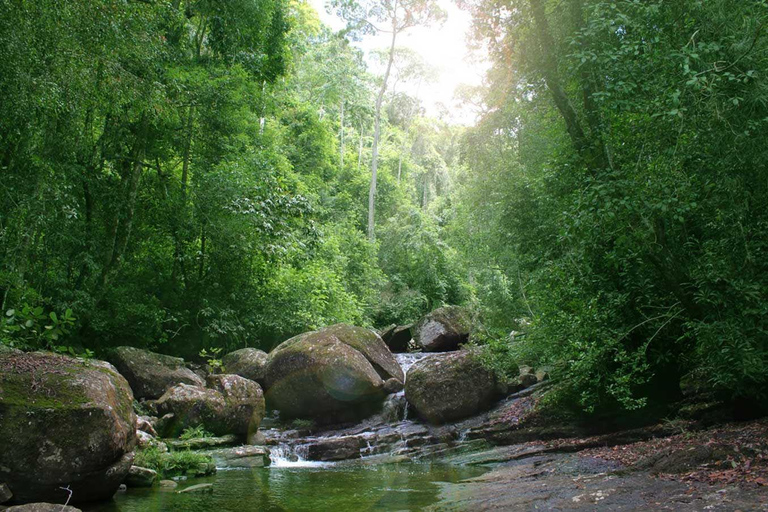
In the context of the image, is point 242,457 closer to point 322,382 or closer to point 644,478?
point 322,382

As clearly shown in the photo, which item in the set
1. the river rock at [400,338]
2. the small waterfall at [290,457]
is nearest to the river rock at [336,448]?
the small waterfall at [290,457]

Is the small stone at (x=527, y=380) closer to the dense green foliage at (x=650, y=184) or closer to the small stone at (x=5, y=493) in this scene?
the dense green foliage at (x=650, y=184)

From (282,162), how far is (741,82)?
62.1 ft

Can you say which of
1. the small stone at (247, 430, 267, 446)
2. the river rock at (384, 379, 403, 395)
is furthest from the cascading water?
the river rock at (384, 379, 403, 395)

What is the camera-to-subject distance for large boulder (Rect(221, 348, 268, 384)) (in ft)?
49.4

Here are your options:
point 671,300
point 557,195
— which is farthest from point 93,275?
point 671,300

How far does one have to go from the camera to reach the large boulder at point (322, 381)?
13750mm

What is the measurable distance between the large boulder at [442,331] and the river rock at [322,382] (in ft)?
28.3

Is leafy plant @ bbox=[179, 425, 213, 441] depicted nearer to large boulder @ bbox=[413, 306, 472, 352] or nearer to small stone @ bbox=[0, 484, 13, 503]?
small stone @ bbox=[0, 484, 13, 503]

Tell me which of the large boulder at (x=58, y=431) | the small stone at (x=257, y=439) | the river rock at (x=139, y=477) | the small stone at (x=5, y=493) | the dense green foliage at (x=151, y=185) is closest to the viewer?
the small stone at (x=5, y=493)

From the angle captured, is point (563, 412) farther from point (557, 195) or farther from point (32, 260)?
point (32, 260)

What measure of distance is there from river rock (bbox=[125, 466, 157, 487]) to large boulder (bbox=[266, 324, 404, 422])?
5873mm

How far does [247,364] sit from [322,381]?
2842 mm

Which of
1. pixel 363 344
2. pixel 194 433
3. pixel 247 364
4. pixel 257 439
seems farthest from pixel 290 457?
pixel 247 364
